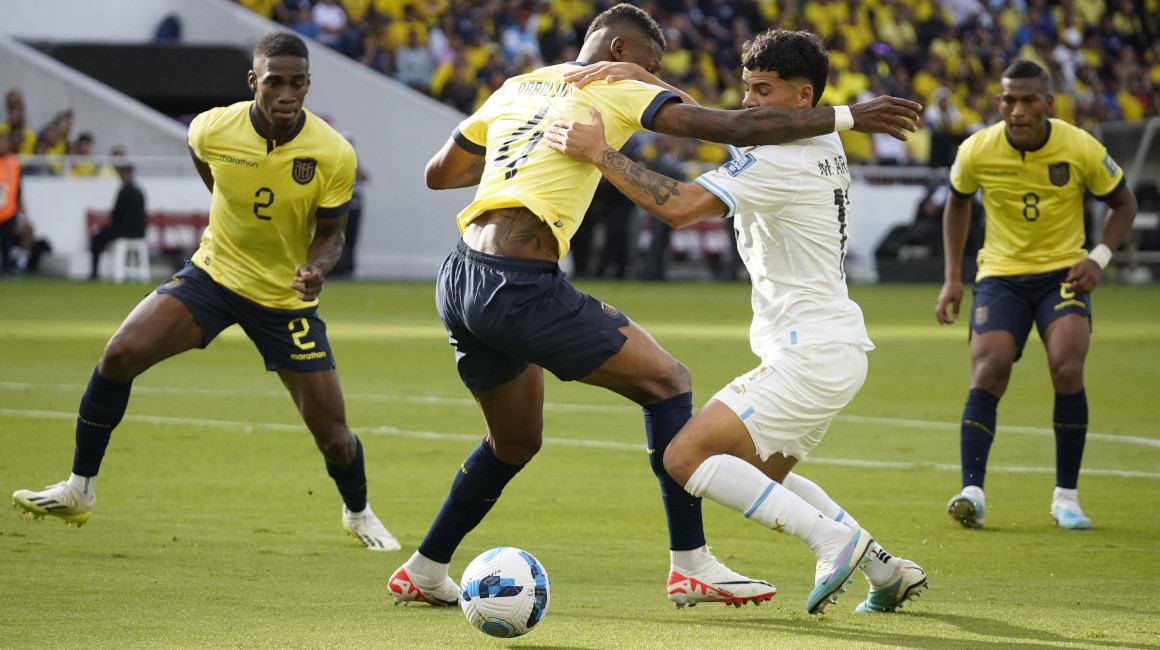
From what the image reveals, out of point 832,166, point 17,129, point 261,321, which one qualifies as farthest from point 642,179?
point 17,129

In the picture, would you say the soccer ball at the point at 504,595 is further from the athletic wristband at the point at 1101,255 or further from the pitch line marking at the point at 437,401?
the pitch line marking at the point at 437,401

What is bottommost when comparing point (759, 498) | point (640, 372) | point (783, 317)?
point (759, 498)

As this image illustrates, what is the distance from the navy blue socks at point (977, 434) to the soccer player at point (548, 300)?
2.45 metres

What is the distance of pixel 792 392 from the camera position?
4992 mm

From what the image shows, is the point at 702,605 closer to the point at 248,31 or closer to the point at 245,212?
the point at 245,212

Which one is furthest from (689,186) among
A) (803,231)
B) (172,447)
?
(172,447)

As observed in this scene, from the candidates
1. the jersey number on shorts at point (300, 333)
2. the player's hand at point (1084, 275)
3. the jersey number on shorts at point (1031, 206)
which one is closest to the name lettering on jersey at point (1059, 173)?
the jersey number on shorts at point (1031, 206)

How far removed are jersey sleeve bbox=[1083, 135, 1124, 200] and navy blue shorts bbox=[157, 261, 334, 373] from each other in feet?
13.2

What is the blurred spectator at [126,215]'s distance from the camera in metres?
23.5

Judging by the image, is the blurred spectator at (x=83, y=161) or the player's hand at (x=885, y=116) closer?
the player's hand at (x=885, y=116)

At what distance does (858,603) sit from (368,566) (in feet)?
6.60

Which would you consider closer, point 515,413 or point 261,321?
point 515,413

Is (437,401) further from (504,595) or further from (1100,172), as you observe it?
(504,595)

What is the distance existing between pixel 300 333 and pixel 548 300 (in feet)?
6.69
